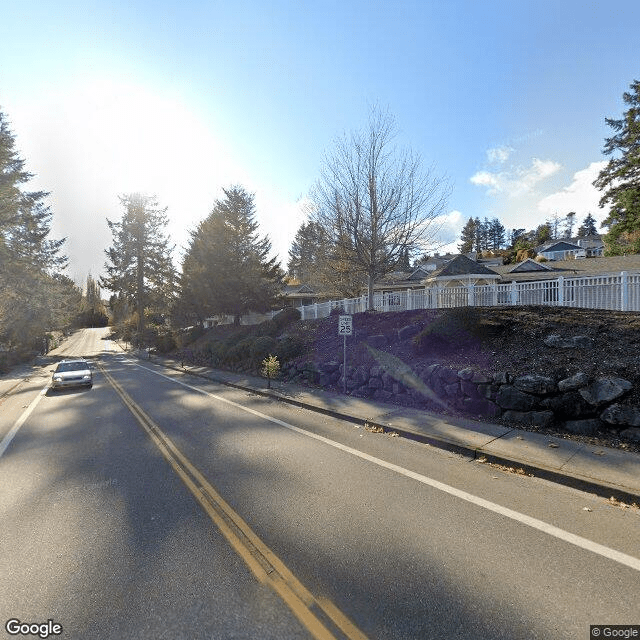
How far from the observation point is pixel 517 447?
20.4 feet

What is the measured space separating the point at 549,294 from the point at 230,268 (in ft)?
68.8

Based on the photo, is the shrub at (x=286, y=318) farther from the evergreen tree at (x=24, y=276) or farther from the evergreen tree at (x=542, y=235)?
the evergreen tree at (x=542, y=235)

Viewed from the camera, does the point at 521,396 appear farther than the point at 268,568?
Yes

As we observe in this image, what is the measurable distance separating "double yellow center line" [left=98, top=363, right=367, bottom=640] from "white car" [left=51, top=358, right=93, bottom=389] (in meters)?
13.0

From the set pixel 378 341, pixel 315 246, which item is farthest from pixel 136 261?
pixel 378 341

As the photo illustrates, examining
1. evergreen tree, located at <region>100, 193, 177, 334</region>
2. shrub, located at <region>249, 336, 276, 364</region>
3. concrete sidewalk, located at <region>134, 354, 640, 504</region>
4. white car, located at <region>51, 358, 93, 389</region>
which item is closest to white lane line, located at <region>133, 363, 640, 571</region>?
concrete sidewalk, located at <region>134, 354, 640, 504</region>

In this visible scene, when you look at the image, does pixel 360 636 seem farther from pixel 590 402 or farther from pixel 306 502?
pixel 590 402

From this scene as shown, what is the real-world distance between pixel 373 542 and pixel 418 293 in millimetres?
13440

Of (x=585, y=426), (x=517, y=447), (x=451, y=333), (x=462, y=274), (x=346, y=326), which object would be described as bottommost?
(x=517, y=447)

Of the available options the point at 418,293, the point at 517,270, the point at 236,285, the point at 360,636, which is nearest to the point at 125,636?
the point at 360,636

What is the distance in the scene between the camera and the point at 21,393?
55.2 feet

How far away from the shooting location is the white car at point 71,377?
15.8 meters

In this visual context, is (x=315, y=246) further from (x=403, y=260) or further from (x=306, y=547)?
(x=306, y=547)

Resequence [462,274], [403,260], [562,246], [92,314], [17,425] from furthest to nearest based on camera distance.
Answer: [92,314]
[562,246]
[462,274]
[403,260]
[17,425]
